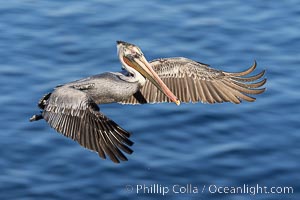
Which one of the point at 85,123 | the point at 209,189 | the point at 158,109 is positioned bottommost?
the point at 209,189

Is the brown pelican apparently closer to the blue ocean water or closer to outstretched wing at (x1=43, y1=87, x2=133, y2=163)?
outstretched wing at (x1=43, y1=87, x2=133, y2=163)

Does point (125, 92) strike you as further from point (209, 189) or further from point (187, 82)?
point (209, 189)

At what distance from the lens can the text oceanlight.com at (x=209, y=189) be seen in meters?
17.0

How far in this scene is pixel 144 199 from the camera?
55.5ft

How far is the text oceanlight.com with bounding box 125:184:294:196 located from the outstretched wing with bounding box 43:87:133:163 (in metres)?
3.04

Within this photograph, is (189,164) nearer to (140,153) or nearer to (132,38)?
(140,153)

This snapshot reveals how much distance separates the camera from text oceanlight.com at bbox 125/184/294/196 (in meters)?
17.0

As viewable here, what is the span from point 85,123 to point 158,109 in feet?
15.9

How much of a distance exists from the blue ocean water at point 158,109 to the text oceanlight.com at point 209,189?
22 mm

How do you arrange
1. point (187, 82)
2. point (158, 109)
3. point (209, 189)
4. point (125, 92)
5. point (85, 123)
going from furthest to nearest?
point (158, 109) → point (209, 189) → point (187, 82) → point (125, 92) → point (85, 123)

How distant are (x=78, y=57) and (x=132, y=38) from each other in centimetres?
120

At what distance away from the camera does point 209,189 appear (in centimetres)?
1703

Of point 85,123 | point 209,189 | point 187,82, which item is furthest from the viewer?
point 209,189

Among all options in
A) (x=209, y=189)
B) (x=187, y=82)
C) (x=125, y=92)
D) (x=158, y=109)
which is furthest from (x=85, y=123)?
(x=158, y=109)
